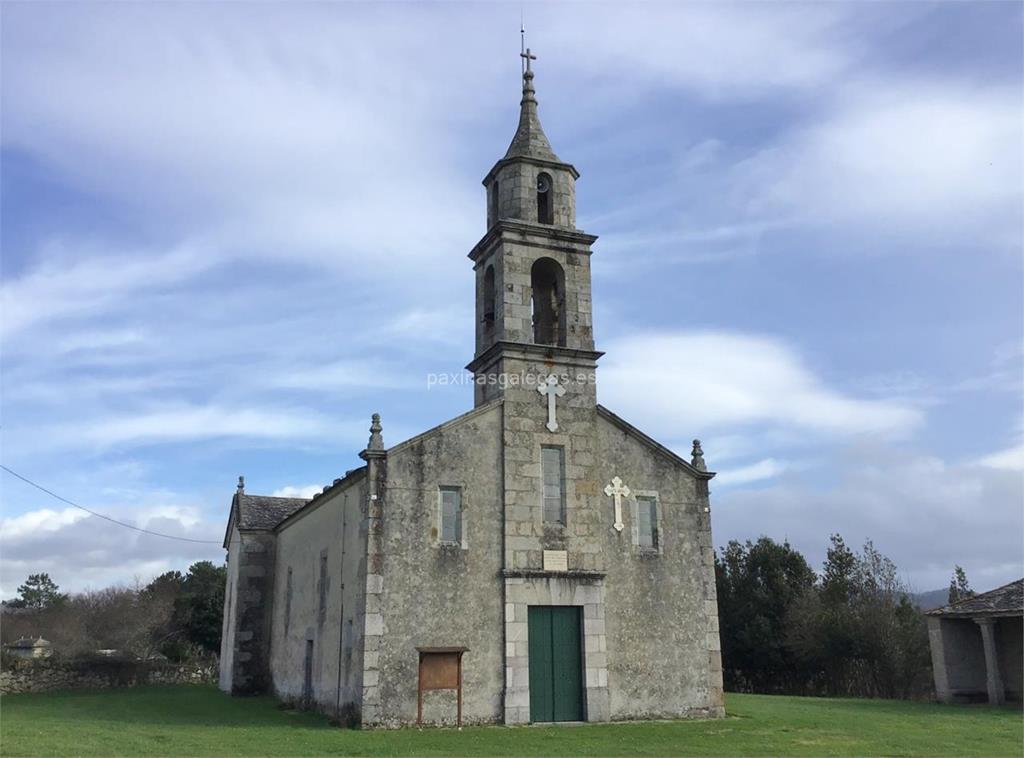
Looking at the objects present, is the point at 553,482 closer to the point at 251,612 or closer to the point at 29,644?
the point at 251,612

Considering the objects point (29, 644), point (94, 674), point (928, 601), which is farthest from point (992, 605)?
point (928, 601)

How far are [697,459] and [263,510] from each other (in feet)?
58.0

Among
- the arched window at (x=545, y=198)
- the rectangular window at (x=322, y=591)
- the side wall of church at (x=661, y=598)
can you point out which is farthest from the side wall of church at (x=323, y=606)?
the arched window at (x=545, y=198)

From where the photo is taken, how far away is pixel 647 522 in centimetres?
→ 2216

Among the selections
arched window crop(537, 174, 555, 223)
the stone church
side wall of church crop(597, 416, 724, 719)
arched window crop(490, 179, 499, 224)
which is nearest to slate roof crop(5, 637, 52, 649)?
the stone church

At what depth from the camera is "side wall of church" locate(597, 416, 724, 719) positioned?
21016 mm

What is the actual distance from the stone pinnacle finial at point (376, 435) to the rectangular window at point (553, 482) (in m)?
4.09

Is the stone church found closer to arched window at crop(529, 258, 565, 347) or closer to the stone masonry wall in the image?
arched window at crop(529, 258, 565, 347)

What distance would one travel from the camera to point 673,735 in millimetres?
18047

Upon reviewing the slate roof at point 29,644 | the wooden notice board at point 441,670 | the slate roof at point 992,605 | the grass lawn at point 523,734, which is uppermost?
the slate roof at point 992,605

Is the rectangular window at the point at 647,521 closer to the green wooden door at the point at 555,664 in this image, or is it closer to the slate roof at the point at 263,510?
the green wooden door at the point at 555,664

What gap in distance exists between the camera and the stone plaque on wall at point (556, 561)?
2080cm

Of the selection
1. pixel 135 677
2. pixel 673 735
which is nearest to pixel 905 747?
pixel 673 735

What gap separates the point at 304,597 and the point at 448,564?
762 centimetres
